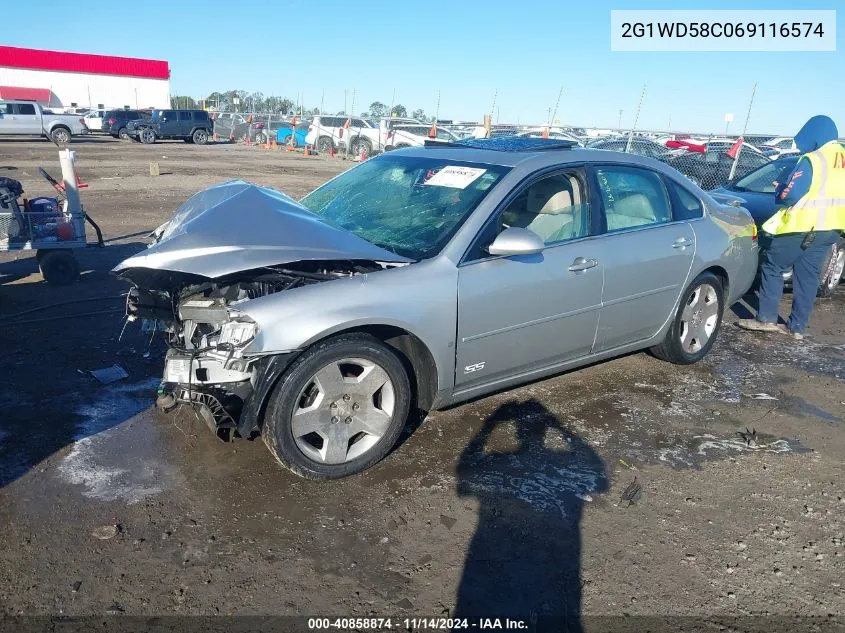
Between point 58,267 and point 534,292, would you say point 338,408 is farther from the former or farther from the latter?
point 58,267

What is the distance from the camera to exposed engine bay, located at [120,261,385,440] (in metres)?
3.14

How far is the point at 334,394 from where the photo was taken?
333cm

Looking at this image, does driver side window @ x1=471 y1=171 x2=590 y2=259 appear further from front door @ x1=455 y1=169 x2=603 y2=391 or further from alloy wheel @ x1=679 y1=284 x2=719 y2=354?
alloy wheel @ x1=679 y1=284 x2=719 y2=354

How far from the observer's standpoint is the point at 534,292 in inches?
152

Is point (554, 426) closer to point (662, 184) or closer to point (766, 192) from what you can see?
point (662, 184)

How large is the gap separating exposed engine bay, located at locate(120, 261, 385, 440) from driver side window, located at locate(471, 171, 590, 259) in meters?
1.06

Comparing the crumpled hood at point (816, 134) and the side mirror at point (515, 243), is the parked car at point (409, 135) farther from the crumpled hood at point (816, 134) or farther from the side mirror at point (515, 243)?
the side mirror at point (515, 243)

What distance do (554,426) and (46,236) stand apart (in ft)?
18.7

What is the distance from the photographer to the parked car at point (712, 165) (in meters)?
14.1

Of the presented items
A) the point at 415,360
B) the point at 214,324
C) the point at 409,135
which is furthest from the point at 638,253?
the point at 409,135

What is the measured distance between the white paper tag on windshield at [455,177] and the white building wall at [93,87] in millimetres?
65281

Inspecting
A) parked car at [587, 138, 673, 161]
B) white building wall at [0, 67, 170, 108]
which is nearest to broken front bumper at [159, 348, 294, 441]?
parked car at [587, 138, 673, 161]

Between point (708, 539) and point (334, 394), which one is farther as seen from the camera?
point (334, 394)

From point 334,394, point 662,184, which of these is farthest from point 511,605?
point 662,184
